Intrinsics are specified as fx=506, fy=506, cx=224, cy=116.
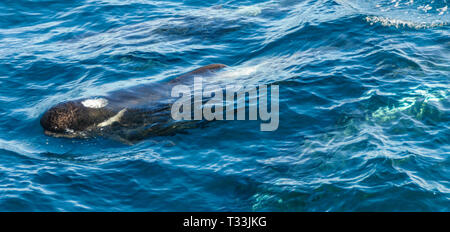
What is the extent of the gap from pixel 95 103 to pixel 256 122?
11.7 ft

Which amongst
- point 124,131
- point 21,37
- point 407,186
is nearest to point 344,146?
point 407,186

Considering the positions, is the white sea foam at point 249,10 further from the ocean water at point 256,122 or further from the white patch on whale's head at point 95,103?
the white patch on whale's head at point 95,103

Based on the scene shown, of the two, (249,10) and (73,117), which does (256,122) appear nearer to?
(73,117)

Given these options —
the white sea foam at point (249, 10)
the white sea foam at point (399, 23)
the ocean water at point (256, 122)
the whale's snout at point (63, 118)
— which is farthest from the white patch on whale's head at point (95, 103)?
the white sea foam at point (249, 10)

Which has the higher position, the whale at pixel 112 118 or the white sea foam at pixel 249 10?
the white sea foam at pixel 249 10

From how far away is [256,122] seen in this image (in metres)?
11.2

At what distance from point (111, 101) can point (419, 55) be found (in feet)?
27.2

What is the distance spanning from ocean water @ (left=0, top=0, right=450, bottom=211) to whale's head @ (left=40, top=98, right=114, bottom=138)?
253 millimetres

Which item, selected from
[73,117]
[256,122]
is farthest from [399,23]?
[73,117]

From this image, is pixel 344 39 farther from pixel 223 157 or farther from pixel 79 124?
pixel 79 124

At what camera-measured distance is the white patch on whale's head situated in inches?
436

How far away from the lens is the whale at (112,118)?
10.8m

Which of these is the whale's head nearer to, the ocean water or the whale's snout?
the whale's snout

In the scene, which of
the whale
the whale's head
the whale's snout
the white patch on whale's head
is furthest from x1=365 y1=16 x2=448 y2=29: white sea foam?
the whale's snout
